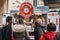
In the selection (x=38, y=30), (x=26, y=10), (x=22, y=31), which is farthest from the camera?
(x=26, y=10)

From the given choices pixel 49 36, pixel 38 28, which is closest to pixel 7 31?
pixel 38 28

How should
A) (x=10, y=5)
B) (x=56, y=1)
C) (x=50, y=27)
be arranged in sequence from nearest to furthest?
(x=50, y=27)
(x=10, y=5)
(x=56, y=1)

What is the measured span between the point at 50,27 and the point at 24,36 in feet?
4.56

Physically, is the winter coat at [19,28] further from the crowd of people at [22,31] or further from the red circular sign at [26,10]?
the red circular sign at [26,10]

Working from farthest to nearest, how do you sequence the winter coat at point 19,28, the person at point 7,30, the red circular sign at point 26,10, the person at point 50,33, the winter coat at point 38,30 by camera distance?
1. the person at point 7,30
2. the red circular sign at point 26,10
3. the winter coat at point 38,30
4. the winter coat at point 19,28
5. the person at point 50,33

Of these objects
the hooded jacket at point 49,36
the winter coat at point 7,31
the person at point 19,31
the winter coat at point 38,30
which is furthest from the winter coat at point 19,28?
the hooded jacket at point 49,36

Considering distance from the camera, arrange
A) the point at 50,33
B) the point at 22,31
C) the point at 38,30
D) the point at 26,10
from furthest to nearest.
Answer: the point at 26,10, the point at 38,30, the point at 22,31, the point at 50,33

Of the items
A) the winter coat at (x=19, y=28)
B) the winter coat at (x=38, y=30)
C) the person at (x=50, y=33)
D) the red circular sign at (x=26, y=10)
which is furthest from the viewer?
the red circular sign at (x=26, y=10)

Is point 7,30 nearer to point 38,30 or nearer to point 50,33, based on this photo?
point 38,30

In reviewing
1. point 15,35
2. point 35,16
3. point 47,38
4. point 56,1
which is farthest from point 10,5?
point 47,38

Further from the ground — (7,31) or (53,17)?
(53,17)

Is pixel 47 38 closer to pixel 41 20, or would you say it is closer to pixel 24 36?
pixel 24 36

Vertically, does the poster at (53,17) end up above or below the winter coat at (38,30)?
above

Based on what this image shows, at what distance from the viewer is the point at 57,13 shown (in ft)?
28.0
